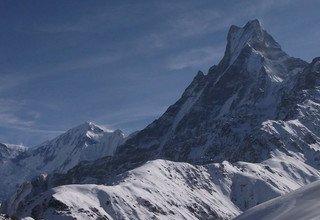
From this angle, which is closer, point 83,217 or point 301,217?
point 301,217

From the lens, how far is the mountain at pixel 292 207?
35.6 m

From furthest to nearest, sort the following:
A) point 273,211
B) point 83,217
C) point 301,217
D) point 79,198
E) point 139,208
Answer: point 139,208 → point 79,198 → point 83,217 → point 273,211 → point 301,217

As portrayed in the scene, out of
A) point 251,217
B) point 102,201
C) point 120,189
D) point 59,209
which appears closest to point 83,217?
point 59,209

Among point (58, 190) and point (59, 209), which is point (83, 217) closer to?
point (59, 209)

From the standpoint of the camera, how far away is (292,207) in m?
39.0

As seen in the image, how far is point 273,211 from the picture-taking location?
40312 millimetres

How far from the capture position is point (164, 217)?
194 meters

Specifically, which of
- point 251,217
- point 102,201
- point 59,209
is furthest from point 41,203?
point 251,217

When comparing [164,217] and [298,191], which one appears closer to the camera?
[298,191]

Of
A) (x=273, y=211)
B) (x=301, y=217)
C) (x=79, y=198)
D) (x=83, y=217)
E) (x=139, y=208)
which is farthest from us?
(x=139, y=208)

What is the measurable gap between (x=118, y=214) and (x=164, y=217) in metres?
19.1

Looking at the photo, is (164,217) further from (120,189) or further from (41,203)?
(41,203)

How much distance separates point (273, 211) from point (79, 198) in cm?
14361

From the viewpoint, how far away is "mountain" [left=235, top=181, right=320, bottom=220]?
3556 centimetres
